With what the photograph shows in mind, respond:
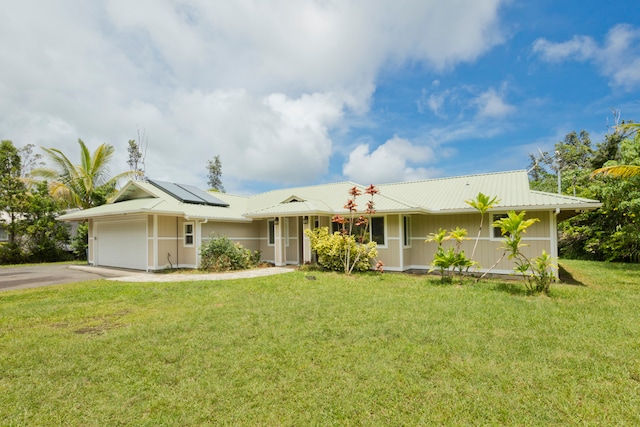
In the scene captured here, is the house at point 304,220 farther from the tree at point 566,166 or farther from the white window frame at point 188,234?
the tree at point 566,166

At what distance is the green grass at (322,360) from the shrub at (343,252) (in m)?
4.10

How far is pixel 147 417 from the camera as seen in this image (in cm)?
305

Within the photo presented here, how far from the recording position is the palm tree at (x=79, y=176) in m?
19.6

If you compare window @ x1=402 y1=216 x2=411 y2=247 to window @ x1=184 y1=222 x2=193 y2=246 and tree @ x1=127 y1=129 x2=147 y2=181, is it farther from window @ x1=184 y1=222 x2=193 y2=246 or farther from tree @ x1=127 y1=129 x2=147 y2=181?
tree @ x1=127 y1=129 x2=147 y2=181

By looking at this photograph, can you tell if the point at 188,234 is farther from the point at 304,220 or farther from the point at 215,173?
the point at 215,173

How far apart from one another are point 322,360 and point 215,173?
36.5 m

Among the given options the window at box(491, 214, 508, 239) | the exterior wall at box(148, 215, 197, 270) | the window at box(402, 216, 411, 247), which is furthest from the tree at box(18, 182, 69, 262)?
the window at box(491, 214, 508, 239)

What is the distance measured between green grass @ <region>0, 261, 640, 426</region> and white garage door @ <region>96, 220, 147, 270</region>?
5.91 meters

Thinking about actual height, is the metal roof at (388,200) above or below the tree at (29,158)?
below

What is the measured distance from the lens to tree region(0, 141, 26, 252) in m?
17.4

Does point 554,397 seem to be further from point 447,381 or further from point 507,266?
point 507,266

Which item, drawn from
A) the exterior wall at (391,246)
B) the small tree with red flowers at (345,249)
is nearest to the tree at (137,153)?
the small tree with red flowers at (345,249)

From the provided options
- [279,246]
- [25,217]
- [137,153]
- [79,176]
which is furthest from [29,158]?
[279,246]

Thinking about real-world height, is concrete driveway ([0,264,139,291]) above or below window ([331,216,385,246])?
below
